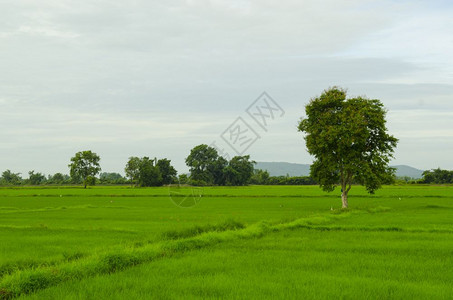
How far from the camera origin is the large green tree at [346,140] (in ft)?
123

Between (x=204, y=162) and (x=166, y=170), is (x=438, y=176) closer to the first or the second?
(x=204, y=162)

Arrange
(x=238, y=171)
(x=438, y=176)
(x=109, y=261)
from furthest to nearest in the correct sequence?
(x=238, y=171) → (x=438, y=176) → (x=109, y=261)

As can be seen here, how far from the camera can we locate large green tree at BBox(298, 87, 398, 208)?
37.6 metres

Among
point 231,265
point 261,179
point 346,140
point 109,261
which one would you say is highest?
point 346,140

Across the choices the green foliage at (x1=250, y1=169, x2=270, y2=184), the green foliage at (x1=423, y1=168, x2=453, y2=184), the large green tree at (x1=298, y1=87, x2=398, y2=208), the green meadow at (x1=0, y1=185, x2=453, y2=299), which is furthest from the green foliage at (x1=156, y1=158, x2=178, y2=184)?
the green meadow at (x1=0, y1=185, x2=453, y2=299)

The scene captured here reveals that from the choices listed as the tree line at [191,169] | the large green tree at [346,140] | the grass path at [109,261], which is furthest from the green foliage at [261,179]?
the grass path at [109,261]

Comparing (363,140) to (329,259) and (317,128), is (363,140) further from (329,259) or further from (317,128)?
(329,259)

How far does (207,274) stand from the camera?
1169 cm

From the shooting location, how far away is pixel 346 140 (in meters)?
37.4

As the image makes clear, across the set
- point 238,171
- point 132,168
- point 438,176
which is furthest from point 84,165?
point 438,176

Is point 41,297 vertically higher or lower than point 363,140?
lower

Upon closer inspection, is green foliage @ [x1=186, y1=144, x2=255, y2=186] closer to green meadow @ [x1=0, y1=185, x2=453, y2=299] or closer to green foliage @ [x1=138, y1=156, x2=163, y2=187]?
green foliage @ [x1=138, y1=156, x2=163, y2=187]

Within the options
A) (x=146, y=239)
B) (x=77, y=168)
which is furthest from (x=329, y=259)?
(x=77, y=168)

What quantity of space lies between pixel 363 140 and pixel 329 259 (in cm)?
2554
